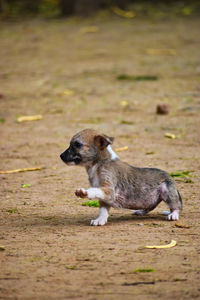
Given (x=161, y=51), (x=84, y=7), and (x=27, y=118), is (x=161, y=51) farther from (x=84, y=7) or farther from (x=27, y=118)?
(x=27, y=118)

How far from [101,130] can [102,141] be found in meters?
3.93

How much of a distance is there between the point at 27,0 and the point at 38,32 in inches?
248

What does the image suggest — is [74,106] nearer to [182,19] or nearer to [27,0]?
[182,19]

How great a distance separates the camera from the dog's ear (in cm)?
554

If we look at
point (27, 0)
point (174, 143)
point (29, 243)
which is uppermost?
point (29, 243)

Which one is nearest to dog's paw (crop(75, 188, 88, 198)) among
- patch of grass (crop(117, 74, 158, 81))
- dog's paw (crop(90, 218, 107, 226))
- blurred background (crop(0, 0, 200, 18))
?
dog's paw (crop(90, 218, 107, 226))

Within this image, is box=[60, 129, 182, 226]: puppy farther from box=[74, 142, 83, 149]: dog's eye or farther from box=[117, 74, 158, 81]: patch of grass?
box=[117, 74, 158, 81]: patch of grass

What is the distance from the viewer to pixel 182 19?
2042 cm

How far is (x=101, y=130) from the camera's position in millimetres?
9516

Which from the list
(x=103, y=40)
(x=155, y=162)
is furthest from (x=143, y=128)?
(x=103, y=40)

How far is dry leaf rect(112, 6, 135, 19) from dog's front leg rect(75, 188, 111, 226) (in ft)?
53.6

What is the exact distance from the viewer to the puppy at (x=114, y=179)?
18.4ft

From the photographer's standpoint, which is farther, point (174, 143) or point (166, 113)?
point (166, 113)

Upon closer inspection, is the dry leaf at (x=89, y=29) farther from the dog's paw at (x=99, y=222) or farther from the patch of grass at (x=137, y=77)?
the dog's paw at (x=99, y=222)
